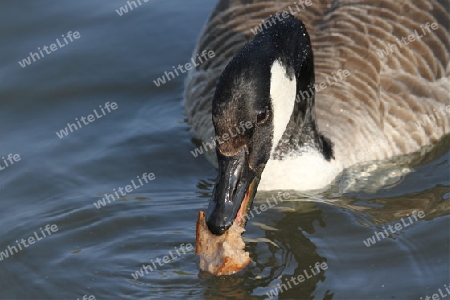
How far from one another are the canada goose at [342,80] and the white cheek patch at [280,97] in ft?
0.09

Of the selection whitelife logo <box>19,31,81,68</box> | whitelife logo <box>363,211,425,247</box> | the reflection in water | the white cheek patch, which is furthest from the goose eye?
whitelife logo <box>19,31,81,68</box>

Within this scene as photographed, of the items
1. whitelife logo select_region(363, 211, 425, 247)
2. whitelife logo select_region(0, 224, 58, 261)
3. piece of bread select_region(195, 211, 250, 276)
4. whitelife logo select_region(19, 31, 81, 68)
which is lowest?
whitelife logo select_region(363, 211, 425, 247)

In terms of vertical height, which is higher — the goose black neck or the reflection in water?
the goose black neck

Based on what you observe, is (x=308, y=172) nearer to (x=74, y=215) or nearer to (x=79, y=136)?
(x=74, y=215)

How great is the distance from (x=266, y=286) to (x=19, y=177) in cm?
295

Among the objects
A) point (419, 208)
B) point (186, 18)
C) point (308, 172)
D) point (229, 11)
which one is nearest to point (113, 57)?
point (186, 18)

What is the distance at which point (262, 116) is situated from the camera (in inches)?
251

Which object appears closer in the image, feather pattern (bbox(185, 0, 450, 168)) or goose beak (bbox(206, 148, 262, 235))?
goose beak (bbox(206, 148, 262, 235))

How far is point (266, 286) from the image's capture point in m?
6.50

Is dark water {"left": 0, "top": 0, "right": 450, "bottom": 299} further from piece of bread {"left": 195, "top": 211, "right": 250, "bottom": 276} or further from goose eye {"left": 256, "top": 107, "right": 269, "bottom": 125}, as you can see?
goose eye {"left": 256, "top": 107, "right": 269, "bottom": 125}

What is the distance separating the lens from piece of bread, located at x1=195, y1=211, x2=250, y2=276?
6.22 meters

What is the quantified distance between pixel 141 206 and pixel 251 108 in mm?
1891

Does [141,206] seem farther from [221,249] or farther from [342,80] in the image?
[342,80]

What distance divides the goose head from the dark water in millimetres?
715
